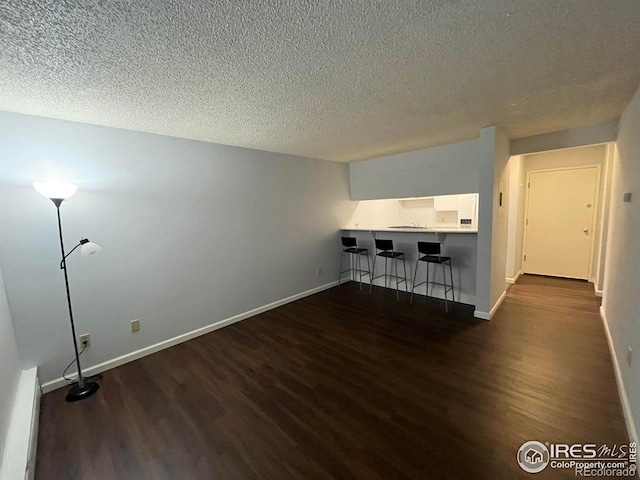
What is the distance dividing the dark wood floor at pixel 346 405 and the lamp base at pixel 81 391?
0.21 ft

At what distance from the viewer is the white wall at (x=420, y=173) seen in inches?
146

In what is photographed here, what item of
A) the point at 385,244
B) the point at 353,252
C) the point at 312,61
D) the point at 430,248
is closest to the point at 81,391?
the point at 312,61

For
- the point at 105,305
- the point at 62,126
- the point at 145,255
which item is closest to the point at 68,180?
the point at 62,126

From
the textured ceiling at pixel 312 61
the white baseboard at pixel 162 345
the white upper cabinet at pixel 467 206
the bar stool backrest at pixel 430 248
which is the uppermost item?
the textured ceiling at pixel 312 61

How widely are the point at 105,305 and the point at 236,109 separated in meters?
2.30

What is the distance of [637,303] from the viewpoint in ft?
5.65

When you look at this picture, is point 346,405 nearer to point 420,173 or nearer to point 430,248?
point 430,248

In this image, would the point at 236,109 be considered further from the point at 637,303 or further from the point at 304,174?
the point at 637,303

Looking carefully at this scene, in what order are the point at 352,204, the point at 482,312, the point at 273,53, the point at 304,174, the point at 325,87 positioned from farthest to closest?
the point at 352,204 < the point at 304,174 < the point at 482,312 < the point at 325,87 < the point at 273,53

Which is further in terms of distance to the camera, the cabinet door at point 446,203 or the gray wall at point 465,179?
the cabinet door at point 446,203

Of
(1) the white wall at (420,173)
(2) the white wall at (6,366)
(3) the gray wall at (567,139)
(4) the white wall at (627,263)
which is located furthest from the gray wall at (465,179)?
(2) the white wall at (6,366)

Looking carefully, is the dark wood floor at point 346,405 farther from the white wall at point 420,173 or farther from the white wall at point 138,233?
the white wall at point 420,173

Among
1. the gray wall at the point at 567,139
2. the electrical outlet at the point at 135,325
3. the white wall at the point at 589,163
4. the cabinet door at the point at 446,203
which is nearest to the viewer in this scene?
the electrical outlet at the point at 135,325

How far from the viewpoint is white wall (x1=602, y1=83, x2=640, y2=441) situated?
1.73m
